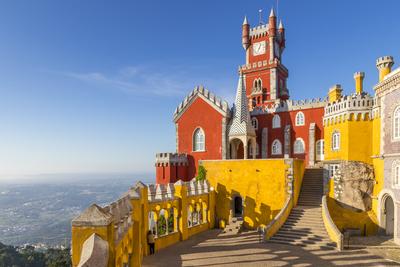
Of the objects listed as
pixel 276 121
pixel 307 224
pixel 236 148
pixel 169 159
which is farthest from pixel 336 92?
pixel 169 159

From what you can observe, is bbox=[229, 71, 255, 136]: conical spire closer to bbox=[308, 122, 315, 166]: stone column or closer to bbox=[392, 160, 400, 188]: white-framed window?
bbox=[308, 122, 315, 166]: stone column

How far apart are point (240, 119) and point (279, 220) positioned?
13467mm

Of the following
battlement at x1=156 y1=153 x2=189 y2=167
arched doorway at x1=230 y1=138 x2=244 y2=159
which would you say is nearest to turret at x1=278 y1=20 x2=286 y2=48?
arched doorway at x1=230 y1=138 x2=244 y2=159

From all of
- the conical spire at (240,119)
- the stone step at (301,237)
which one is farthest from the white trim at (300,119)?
the stone step at (301,237)

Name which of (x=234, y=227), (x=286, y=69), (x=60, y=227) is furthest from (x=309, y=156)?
(x=60, y=227)

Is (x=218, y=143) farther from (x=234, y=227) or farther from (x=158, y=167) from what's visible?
(x=234, y=227)

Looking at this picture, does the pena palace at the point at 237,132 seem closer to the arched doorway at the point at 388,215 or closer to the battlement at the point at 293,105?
the battlement at the point at 293,105

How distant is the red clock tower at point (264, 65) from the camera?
3894cm

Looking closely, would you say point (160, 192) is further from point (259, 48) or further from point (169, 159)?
point (259, 48)

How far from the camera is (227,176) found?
23453 millimetres

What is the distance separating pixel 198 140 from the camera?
31.7 m

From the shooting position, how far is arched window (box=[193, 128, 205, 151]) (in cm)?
3131

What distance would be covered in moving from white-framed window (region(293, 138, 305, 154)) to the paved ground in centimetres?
1608

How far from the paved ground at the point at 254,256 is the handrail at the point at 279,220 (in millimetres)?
897
